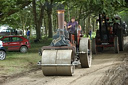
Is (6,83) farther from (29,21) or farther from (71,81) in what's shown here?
(29,21)

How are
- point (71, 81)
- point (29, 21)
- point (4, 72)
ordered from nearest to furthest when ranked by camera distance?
point (71, 81) < point (4, 72) < point (29, 21)

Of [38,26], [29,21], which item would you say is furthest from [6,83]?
[29,21]

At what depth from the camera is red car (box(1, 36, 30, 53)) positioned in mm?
20578

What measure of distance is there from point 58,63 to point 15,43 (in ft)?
37.9

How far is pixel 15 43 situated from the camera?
20.8 m

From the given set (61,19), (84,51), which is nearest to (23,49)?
(84,51)

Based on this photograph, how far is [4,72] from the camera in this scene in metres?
11.7

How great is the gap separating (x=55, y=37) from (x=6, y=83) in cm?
244

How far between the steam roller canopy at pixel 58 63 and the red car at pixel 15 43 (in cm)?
1103

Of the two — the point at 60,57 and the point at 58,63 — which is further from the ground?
the point at 60,57

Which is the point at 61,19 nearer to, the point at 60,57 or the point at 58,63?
the point at 60,57

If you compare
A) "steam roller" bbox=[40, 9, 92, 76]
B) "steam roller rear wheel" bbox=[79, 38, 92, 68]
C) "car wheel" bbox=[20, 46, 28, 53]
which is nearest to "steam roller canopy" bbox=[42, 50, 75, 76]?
"steam roller" bbox=[40, 9, 92, 76]

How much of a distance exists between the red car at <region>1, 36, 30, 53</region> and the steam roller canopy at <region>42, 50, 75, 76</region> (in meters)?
11.0

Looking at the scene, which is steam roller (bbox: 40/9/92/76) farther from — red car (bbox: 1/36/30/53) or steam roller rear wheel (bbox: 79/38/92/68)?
red car (bbox: 1/36/30/53)
